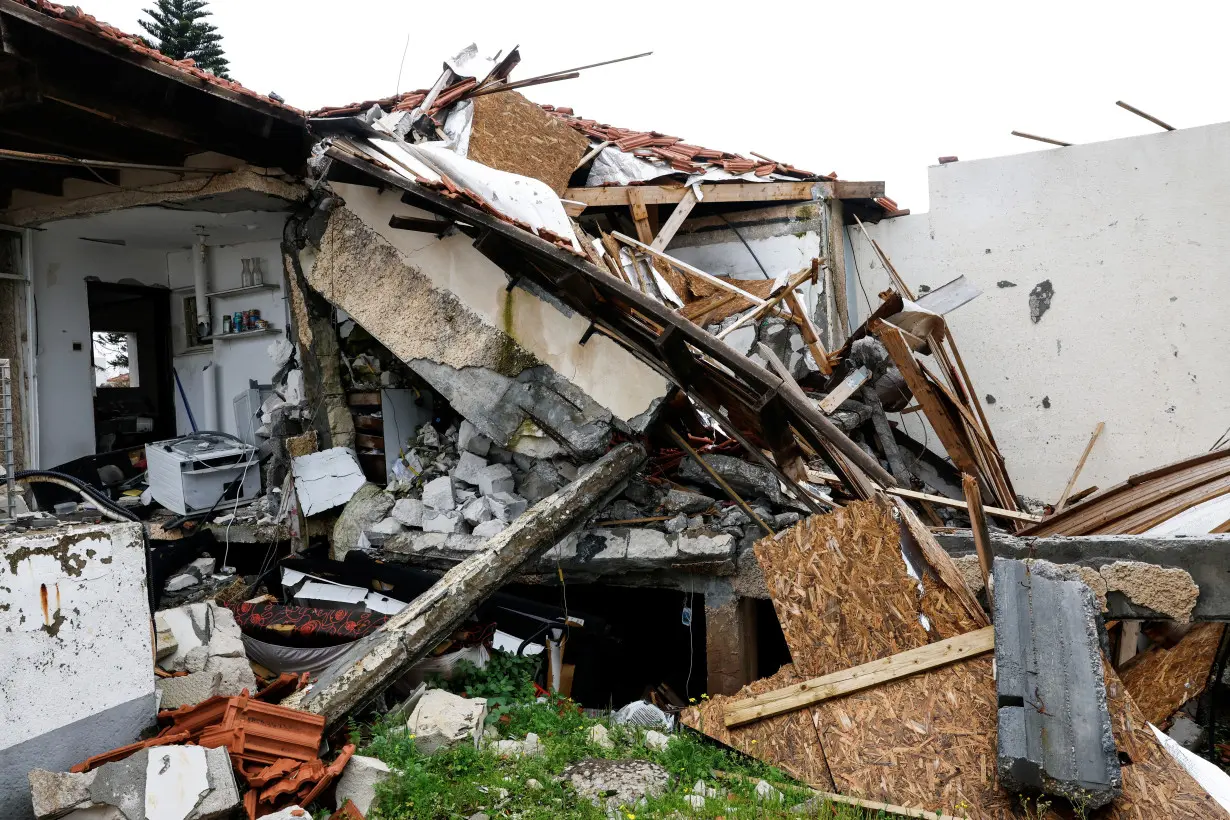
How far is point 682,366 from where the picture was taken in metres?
6.27

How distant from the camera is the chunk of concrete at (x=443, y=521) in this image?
7.40 meters

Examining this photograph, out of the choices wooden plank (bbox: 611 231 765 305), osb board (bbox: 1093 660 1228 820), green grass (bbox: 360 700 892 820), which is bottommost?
green grass (bbox: 360 700 892 820)

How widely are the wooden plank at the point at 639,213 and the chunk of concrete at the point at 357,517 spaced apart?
3.95 meters

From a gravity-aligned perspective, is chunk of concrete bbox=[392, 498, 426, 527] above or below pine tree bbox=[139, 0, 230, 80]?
below

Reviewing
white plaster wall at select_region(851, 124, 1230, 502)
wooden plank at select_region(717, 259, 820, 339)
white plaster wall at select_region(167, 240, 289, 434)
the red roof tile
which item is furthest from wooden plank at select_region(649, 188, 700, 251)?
white plaster wall at select_region(167, 240, 289, 434)

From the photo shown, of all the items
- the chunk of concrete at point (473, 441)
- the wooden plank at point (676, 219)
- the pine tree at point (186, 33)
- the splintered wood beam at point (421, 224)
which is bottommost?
the chunk of concrete at point (473, 441)

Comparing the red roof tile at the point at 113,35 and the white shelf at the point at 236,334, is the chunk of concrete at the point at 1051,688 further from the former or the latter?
the white shelf at the point at 236,334

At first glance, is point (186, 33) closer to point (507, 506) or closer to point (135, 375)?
point (135, 375)

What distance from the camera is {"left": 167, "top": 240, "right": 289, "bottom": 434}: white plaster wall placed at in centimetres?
971

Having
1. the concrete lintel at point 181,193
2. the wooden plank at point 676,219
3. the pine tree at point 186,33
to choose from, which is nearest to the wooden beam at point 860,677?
the wooden plank at point 676,219

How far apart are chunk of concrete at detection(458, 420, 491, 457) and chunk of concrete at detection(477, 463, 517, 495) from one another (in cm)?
25

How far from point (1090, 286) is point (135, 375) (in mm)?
13580

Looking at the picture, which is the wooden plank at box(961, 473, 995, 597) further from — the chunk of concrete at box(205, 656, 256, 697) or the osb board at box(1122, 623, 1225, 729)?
the chunk of concrete at box(205, 656, 256, 697)

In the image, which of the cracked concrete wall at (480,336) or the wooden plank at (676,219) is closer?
the cracked concrete wall at (480,336)
